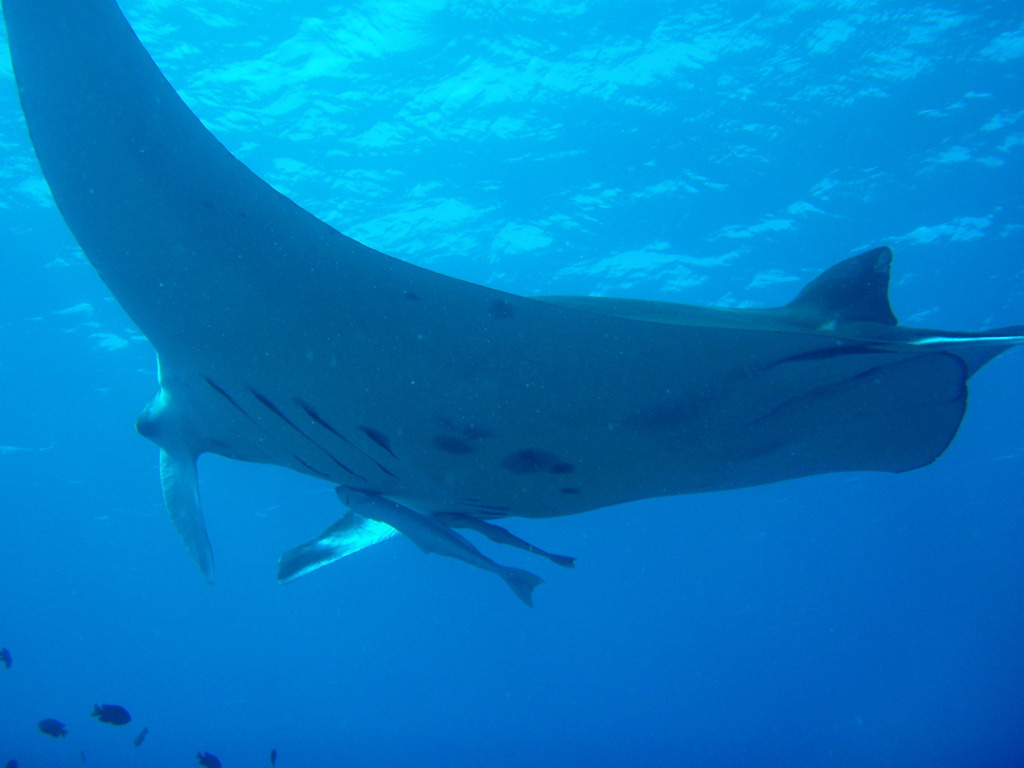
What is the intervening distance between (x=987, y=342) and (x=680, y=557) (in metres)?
33.7

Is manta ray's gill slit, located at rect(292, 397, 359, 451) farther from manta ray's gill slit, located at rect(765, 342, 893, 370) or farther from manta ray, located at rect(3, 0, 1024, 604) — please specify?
manta ray's gill slit, located at rect(765, 342, 893, 370)

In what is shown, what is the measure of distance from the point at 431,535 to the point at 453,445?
0.57 meters

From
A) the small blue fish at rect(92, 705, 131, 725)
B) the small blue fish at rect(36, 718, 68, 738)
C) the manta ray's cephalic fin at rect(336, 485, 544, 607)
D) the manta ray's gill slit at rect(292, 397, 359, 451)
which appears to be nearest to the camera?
the manta ray's gill slit at rect(292, 397, 359, 451)

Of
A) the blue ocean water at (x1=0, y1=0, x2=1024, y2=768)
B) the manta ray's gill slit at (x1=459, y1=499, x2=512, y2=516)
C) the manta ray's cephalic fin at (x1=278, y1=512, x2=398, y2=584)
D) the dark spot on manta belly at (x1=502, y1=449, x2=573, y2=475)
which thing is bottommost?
the manta ray's cephalic fin at (x1=278, y1=512, x2=398, y2=584)

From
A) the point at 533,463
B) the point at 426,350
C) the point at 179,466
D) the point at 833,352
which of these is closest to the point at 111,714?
the point at 179,466

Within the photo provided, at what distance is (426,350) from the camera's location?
2092mm

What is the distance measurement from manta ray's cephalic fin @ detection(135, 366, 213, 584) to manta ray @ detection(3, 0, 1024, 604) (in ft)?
0.26

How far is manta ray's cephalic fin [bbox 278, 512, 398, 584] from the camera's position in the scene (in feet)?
9.72

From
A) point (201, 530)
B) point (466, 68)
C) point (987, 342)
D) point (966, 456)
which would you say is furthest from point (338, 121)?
point (966, 456)

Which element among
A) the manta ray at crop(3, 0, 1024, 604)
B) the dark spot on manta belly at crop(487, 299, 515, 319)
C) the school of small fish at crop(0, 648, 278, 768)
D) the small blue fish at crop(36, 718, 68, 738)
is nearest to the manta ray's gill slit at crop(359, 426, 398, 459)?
the manta ray at crop(3, 0, 1024, 604)

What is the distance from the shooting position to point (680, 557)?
33281 millimetres

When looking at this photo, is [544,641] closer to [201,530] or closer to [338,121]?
[338,121]

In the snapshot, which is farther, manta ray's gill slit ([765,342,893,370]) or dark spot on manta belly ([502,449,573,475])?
dark spot on manta belly ([502,449,573,475])

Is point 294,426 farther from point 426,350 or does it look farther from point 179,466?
point 179,466
